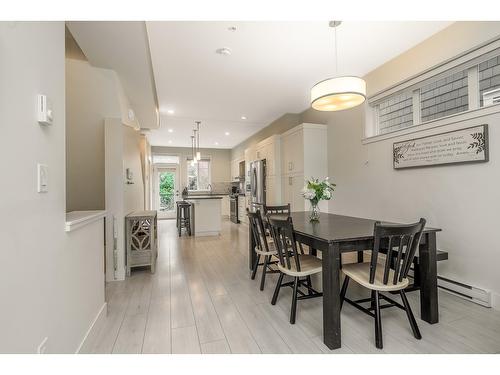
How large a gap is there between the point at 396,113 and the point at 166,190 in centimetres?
816

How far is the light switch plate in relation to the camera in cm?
117

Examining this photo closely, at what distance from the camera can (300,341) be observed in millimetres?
1826

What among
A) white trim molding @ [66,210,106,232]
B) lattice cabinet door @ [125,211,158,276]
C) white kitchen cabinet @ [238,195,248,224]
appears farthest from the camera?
white kitchen cabinet @ [238,195,248,224]

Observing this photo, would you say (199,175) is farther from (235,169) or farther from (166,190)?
(235,169)

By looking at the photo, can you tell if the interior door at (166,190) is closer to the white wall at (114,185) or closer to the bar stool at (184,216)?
the bar stool at (184,216)

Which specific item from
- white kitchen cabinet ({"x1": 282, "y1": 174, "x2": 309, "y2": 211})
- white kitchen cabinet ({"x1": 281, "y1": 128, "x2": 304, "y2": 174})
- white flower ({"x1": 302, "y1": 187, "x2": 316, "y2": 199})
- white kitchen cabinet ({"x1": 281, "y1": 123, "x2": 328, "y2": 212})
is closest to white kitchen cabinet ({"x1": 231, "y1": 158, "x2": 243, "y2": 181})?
white kitchen cabinet ({"x1": 281, "y1": 128, "x2": 304, "y2": 174})

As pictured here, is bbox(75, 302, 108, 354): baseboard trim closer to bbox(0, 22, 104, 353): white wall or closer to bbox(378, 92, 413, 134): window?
bbox(0, 22, 104, 353): white wall

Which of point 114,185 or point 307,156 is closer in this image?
point 114,185

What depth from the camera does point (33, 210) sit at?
3.67 ft

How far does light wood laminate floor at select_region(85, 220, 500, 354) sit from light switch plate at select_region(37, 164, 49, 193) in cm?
123

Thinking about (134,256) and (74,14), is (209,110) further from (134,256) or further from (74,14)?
(74,14)

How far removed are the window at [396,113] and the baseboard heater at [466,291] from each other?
1.94m

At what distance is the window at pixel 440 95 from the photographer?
247 centimetres

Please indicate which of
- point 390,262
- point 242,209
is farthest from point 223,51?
point 242,209
